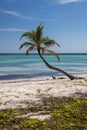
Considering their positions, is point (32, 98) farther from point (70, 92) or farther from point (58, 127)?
point (58, 127)

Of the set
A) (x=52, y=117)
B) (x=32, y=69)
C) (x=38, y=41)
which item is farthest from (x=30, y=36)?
(x=32, y=69)

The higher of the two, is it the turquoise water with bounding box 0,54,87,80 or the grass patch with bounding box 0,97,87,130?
the grass patch with bounding box 0,97,87,130

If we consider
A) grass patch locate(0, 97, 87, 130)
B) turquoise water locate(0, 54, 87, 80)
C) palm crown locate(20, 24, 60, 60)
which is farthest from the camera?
turquoise water locate(0, 54, 87, 80)

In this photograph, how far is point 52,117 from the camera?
28.9 ft

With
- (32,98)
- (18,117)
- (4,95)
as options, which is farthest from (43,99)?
(18,117)

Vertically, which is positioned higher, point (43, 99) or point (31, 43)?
point (31, 43)

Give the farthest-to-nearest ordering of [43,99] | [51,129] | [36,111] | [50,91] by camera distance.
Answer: [50,91]
[43,99]
[36,111]
[51,129]

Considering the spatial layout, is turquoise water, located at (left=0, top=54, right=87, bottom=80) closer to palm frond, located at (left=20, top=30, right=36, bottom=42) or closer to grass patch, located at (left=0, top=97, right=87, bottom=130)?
palm frond, located at (left=20, top=30, right=36, bottom=42)

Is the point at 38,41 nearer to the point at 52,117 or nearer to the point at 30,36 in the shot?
the point at 30,36

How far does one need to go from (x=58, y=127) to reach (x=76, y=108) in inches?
92.3

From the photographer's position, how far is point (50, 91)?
1434 centimetres

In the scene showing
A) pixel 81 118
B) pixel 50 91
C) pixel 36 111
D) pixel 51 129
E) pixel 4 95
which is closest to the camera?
pixel 51 129

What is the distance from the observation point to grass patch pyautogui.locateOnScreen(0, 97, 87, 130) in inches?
311

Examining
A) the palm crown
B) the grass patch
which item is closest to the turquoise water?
the palm crown
